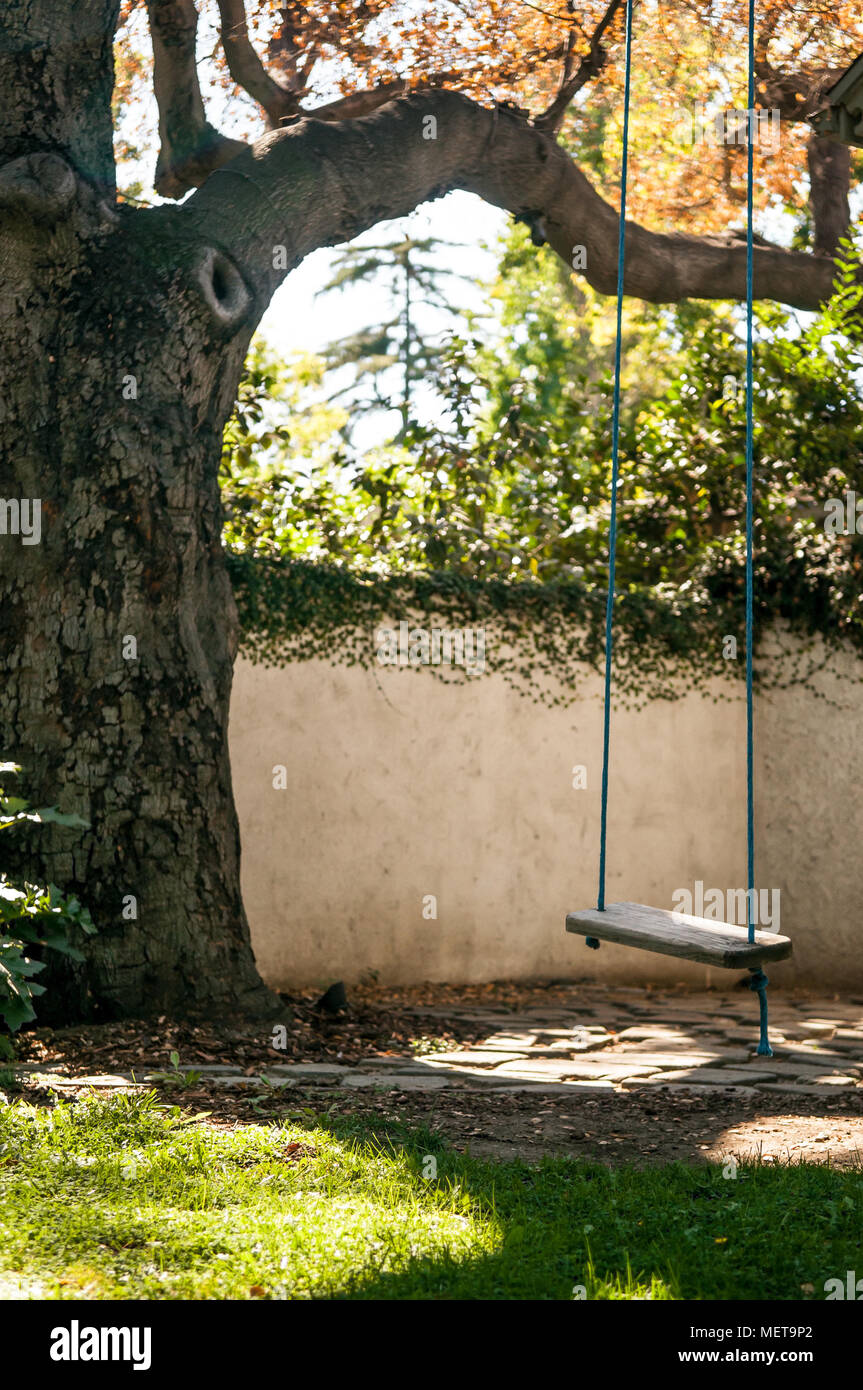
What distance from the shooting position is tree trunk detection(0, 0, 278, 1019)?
18.4 ft

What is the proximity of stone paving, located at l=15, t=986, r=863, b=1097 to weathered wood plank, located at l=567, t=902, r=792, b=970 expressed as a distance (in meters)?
0.84

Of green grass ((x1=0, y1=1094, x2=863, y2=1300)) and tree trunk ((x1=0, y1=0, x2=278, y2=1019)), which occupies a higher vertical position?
tree trunk ((x1=0, y1=0, x2=278, y2=1019))

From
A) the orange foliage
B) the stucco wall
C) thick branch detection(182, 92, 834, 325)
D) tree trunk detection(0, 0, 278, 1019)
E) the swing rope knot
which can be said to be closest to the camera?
the swing rope knot

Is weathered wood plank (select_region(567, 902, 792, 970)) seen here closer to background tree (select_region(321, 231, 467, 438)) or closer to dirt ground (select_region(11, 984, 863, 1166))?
dirt ground (select_region(11, 984, 863, 1166))

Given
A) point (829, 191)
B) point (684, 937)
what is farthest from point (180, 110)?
point (684, 937)

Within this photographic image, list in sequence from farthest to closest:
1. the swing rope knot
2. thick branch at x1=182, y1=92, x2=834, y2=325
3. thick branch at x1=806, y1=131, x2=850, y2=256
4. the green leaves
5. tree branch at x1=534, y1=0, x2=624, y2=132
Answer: thick branch at x1=806, y1=131, x2=850, y2=256 → tree branch at x1=534, y1=0, x2=624, y2=132 → thick branch at x1=182, y1=92, x2=834, y2=325 → the swing rope knot → the green leaves

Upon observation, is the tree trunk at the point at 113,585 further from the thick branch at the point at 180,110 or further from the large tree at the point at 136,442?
the thick branch at the point at 180,110

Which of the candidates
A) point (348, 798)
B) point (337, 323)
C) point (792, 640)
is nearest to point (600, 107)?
point (792, 640)

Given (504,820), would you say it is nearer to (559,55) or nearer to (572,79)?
(572,79)

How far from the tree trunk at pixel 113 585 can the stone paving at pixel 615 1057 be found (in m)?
0.80

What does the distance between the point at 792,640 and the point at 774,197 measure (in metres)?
3.64

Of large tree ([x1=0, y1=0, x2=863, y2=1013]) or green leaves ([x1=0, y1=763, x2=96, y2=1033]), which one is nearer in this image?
green leaves ([x1=0, y1=763, x2=96, y2=1033])

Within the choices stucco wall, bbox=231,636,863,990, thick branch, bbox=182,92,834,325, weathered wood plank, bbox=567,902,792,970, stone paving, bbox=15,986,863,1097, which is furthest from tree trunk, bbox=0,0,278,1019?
stucco wall, bbox=231,636,863,990

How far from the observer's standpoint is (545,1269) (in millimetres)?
2994
